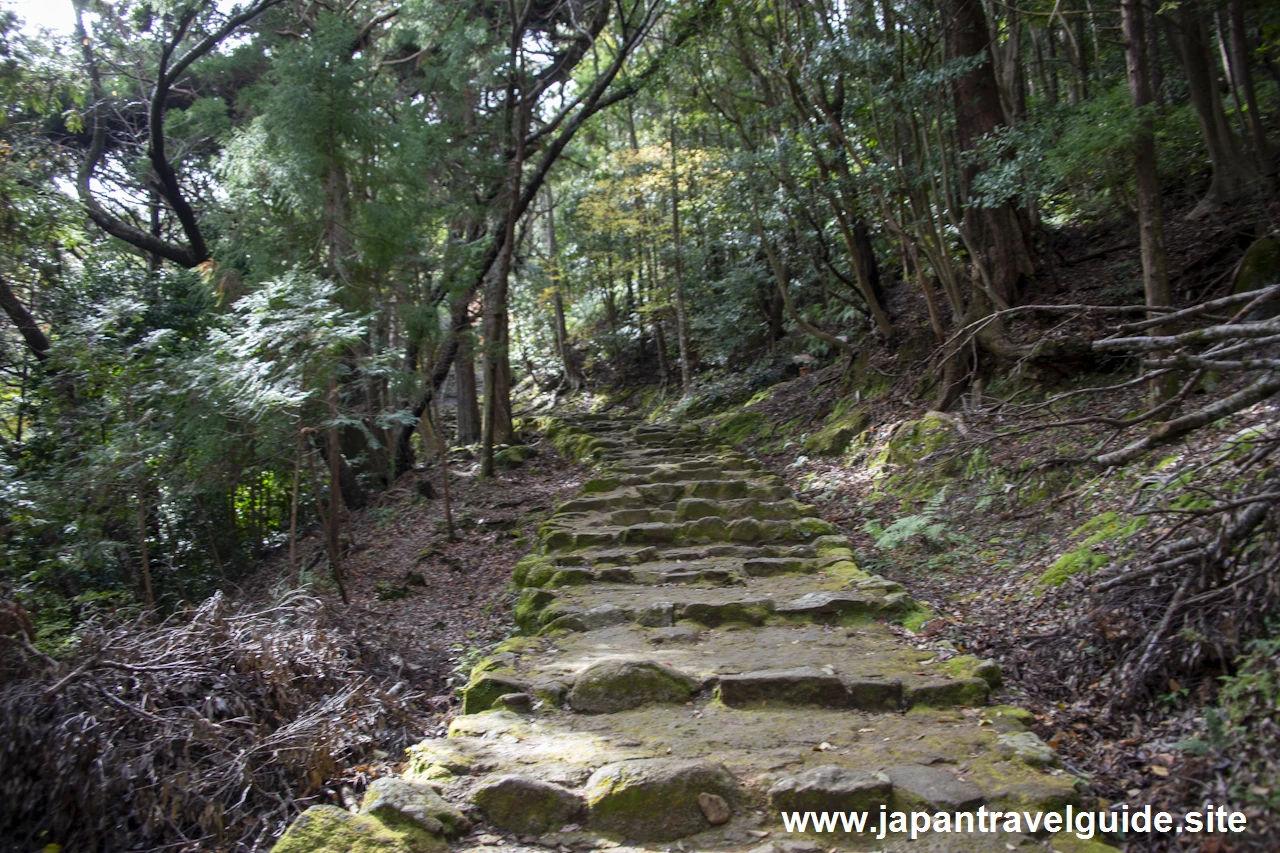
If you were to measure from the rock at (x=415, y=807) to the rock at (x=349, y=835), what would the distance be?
4cm

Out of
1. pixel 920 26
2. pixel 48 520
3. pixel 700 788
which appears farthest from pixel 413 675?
pixel 920 26

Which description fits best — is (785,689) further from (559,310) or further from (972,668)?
(559,310)

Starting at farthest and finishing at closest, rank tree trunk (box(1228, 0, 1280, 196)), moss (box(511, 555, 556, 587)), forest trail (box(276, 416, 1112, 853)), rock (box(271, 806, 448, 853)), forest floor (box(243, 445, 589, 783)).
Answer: tree trunk (box(1228, 0, 1280, 196)) → moss (box(511, 555, 556, 587)) → forest floor (box(243, 445, 589, 783)) → forest trail (box(276, 416, 1112, 853)) → rock (box(271, 806, 448, 853))

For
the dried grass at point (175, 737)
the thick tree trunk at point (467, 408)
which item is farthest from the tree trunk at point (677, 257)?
the dried grass at point (175, 737)

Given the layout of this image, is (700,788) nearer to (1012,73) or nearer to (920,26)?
(920,26)

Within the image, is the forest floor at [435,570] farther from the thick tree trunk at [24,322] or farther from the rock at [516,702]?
the thick tree trunk at [24,322]

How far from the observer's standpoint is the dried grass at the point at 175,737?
3113 mm

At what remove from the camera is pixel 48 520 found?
634 cm

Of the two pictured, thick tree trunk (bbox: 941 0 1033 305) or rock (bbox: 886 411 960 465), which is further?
thick tree trunk (bbox: 941 0 1033 305)

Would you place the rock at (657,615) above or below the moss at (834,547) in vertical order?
below

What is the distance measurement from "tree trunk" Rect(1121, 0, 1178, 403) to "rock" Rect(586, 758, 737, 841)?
14.7 ft

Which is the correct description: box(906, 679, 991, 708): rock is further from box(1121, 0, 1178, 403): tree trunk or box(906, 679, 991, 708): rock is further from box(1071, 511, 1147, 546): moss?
box(1121, 0, 1178, 403): tree trunk

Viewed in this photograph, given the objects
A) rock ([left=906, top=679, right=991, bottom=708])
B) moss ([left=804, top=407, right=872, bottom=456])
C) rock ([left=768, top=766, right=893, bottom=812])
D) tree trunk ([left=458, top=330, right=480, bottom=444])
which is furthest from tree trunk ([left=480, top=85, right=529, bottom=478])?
rock ([left=768, top=766, right=893, bottom=812])

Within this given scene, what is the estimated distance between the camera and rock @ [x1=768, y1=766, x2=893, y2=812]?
306cm
